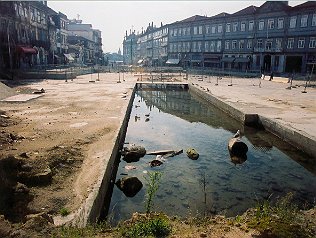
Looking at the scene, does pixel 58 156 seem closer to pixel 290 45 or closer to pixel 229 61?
pixel 290 45

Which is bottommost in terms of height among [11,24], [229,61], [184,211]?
[184,211]

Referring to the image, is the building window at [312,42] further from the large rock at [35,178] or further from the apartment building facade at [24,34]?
the large rock at [35,178]

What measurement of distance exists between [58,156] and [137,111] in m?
14.6

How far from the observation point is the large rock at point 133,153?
1194 cm

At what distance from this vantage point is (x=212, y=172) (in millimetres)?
10945

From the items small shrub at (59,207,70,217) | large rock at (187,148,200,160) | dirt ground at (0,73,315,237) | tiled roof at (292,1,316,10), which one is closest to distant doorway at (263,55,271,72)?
tiled roof at (292,1,316,10)

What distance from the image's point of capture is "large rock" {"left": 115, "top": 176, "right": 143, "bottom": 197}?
9.20 meters

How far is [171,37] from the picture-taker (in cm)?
7538

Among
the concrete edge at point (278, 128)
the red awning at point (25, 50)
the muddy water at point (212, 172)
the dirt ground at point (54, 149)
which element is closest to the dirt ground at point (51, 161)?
the dirt ground at point (54, 149)

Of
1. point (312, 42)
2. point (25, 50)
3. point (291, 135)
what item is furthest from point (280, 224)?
point (312, 42)

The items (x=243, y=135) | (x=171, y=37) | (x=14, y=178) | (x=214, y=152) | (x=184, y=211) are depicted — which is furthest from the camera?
(x=171, y=37)

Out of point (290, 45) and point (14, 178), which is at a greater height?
point (290, 45)

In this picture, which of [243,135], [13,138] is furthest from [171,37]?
[13,138]

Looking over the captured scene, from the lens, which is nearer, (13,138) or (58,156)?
(58,156)
